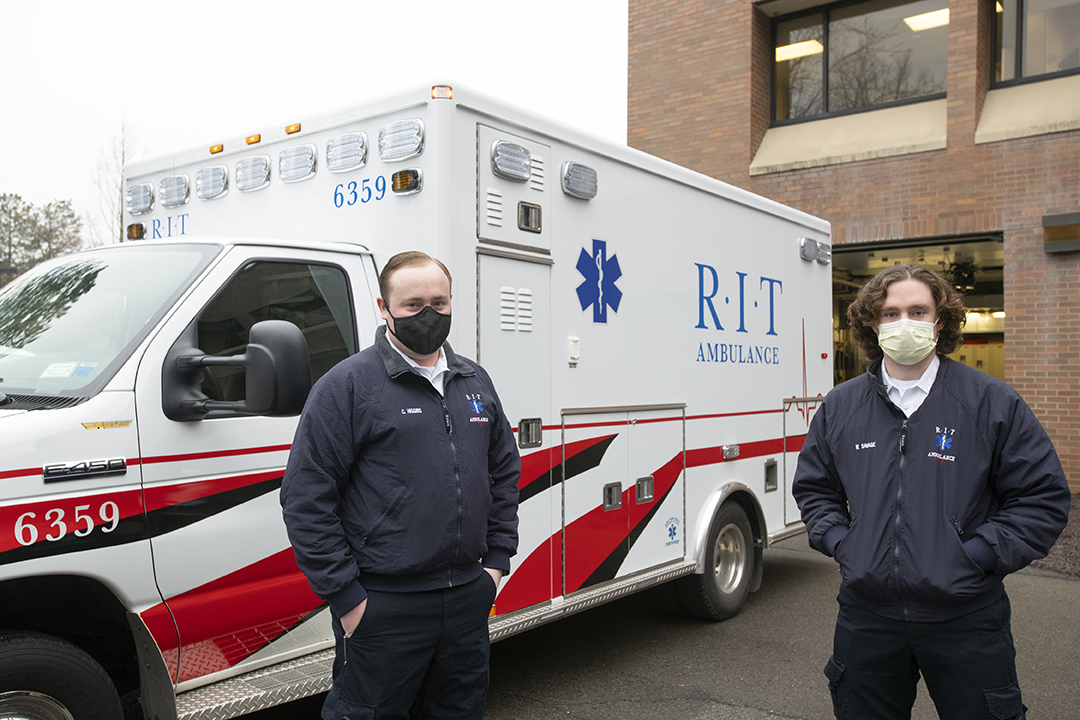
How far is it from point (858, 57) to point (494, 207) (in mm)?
10659

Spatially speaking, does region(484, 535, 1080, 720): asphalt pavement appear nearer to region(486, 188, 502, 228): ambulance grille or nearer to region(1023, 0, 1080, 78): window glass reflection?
region(486, 188, 502, 228): ambulance grille

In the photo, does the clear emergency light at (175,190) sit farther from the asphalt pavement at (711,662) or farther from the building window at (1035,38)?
the building window at (1035,38)

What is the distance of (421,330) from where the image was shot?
2787 millimetres

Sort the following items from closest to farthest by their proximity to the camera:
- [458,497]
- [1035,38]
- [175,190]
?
[458,497] < [175,190] < [1035,38]

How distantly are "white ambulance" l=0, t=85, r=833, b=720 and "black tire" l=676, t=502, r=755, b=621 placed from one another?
0.02 meters

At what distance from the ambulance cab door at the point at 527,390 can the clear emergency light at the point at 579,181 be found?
454mm

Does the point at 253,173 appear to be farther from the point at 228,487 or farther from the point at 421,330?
the point at 421,330

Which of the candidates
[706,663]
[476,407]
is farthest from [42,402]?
[706,663]

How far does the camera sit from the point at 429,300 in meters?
2.79

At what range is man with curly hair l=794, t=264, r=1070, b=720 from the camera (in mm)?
2596

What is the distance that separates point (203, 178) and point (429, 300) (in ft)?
8.90

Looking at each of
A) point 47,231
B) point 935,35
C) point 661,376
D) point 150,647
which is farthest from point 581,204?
point 47,231

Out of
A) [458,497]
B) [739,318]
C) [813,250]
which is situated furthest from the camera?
[813,250]

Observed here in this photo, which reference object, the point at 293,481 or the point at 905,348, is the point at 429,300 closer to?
the point at 293,481
